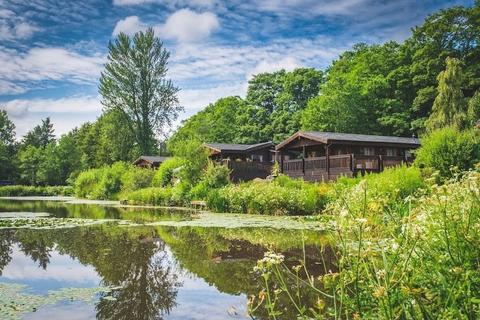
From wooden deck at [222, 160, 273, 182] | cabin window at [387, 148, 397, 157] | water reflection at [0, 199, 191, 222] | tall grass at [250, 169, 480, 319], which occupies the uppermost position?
cabin window at [387, 148, 397, 157]

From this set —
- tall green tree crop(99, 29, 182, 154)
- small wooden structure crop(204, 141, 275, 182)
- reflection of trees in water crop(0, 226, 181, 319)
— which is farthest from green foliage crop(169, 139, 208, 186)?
tall green tree crop(99, 29, 182, 154)

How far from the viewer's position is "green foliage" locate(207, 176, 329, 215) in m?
19.2

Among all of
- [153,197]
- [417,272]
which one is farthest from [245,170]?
[417,272]

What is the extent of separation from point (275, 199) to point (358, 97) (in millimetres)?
27258

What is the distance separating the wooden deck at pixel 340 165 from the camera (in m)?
26.3

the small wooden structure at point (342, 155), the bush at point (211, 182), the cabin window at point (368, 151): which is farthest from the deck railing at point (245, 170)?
the cabin window at point (368, 151)

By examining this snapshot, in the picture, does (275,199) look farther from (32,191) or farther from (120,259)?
(32,191)

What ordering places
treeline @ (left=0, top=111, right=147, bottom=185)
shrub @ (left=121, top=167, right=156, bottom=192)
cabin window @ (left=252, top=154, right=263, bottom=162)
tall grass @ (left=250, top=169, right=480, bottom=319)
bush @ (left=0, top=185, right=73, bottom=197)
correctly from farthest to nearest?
treeline @ (left=0, top=111, right=147, bottom=185) → bush @ (left=0, top=185, right=73, bottom=197) → cabin window @ (left=252, top=154, right=263, bottom=162) → shrub @ (left=121, top=167, right=156, bottom=192) → tall grass @ (left=250, top=169, right=480, bottom=319)

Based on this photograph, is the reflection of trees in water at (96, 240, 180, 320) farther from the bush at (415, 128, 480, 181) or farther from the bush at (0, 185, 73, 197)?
the bush at (0, 185, 73, 197)

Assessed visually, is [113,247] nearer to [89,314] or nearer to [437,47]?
[89,314]

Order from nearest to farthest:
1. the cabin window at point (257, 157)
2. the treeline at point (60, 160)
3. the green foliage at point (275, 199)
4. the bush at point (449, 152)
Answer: the bush at point (449, 152) → the green foliage at point (275, 199) → the cabin window at point (257, 157) → the treeline at point (60, 160)

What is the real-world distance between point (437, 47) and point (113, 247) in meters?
42.0

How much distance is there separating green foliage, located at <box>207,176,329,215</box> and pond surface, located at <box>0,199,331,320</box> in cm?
460

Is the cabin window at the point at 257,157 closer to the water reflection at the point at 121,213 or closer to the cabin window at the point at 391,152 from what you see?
the cabin window at the point at 391,152
